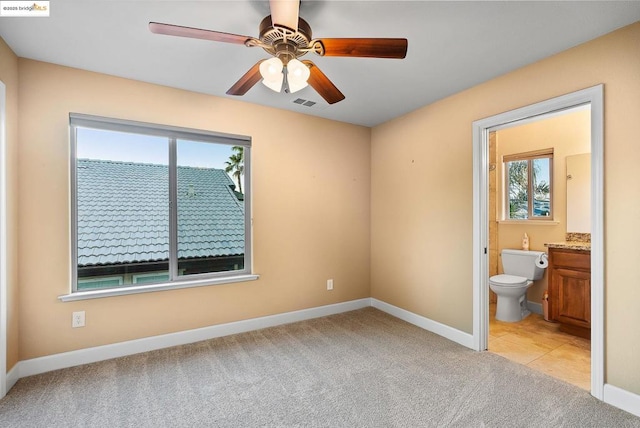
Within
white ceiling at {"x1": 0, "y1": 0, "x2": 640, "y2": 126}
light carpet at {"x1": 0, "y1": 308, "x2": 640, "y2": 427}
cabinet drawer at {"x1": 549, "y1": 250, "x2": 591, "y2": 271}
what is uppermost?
white ceiling at {"x1": 0, "y1": 0, "x2": 640, "y2": 126}

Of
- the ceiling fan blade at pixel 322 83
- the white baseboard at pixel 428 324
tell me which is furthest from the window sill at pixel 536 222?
the ceiling fan blade at pixel 322 83

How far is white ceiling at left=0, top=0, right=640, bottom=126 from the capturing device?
1.76m

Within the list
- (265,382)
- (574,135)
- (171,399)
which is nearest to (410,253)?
(265,382)

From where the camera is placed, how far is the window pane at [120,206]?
8.55ft

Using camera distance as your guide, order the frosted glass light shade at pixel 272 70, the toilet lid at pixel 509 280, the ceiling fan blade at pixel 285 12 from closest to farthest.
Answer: the ceiling fan blade at pixel 285 12
the frosted glass light shade at pixel 272 70
the toilet lid at pixel 509 280

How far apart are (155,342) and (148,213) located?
3.89 feet

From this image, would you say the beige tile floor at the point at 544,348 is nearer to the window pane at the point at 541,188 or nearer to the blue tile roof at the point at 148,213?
the window pane at the point at 541,188

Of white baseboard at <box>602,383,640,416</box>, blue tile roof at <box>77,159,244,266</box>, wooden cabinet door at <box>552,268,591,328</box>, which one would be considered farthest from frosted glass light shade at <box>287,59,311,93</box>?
wooden cabinet door at <box>552,268,591,328</box>

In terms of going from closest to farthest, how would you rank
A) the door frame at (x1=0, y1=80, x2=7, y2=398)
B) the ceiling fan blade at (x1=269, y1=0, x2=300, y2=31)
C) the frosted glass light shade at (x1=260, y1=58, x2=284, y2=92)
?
the ceiling fan blade at (x1=269, y1=0, x2=300, y2=31)
the frosted glass light shade at (x1=260, y1=58, x2=284, y2=92)
the door frame at (x1=0, y1=80, x2=7, y2=398)

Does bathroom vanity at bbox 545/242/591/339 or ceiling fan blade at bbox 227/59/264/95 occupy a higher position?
ceiling fan blade at bbox 227/59/264/95

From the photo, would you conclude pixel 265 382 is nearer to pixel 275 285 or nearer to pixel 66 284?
pixel 275 285

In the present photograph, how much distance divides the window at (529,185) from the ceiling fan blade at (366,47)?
3.26 metres

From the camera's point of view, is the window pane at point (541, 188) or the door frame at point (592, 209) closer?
the door frame at point (592, 209)

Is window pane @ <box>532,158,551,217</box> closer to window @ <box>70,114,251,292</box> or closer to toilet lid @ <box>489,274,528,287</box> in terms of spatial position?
toilet lid @ <box>489,274,528,287</box>
